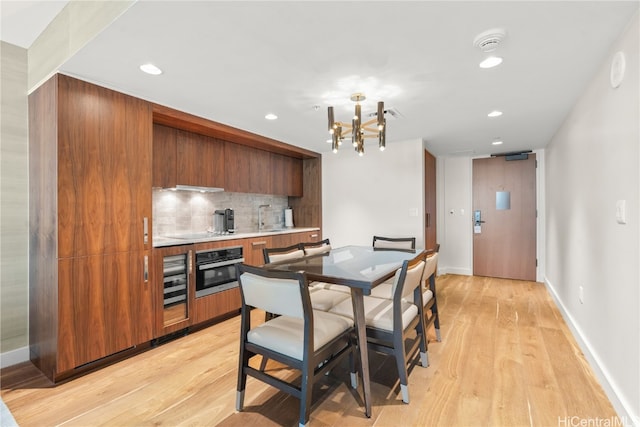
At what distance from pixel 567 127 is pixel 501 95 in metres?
1.20

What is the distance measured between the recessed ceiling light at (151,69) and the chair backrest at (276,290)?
150 cm

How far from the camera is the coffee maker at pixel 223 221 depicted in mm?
3805

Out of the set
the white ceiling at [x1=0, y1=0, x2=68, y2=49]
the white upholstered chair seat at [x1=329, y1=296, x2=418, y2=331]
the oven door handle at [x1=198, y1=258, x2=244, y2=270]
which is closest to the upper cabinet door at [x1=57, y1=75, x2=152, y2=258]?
the white ceiling at [x1=0, y1=0, x2=68, y2=49]

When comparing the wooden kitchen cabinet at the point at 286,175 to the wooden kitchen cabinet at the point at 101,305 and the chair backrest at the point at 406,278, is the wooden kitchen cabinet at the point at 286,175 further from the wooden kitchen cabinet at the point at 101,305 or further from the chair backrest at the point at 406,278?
the chair backrest at the point at 406,278

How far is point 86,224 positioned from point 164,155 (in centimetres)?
116

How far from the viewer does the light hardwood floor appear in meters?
1.74

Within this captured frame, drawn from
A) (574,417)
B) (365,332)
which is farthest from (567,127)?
(365,332)

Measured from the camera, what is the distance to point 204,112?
3.01m

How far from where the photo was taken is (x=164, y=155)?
315 cm

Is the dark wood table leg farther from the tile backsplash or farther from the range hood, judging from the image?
the tile backsplash

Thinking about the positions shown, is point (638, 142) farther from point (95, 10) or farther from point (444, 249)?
point (444, 249)

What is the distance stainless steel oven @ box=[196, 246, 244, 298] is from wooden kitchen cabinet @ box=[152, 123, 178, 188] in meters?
0.84

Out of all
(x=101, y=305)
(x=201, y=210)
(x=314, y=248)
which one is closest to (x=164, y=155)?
(x=201, y=210)

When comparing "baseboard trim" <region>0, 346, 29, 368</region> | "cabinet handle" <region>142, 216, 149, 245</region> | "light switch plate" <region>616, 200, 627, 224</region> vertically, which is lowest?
"baseboard trim" <region>0, 346, 29, 368</region>
